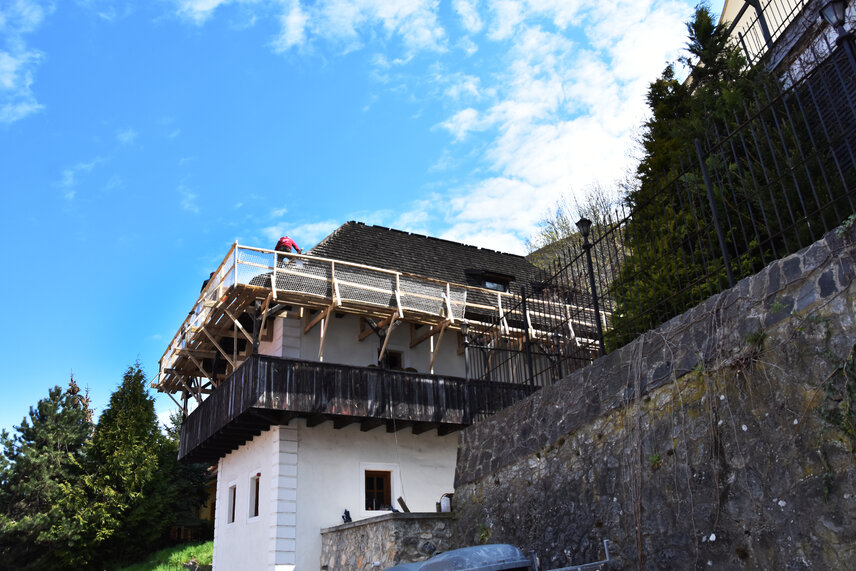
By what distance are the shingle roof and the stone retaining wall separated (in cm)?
806

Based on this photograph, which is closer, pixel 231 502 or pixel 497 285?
pixel 231 502

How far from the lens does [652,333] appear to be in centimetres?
664

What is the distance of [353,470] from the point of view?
17156mm

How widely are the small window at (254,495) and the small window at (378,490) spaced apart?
2850mm

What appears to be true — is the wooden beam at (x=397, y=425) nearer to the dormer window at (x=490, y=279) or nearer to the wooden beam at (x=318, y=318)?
the wooden beam at (x=318, y=318)

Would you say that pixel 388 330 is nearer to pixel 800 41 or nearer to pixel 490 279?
pixel 490 279

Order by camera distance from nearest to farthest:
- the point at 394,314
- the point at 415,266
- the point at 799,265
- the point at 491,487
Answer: the point at 799,265 → the point at 491,487 → the point at 394,314 → the point at 415,266

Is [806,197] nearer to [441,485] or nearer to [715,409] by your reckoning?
[715,409]

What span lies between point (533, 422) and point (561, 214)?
19031 mm

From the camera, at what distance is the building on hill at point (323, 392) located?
16.1 metres

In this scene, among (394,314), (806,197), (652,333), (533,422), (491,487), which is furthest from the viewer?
(394,314)

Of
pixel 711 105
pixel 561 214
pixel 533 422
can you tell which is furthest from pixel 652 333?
pixel 561 214

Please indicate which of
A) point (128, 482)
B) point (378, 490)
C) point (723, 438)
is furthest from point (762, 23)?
point (128, 482)

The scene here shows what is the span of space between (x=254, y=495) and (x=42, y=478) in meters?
13.8
